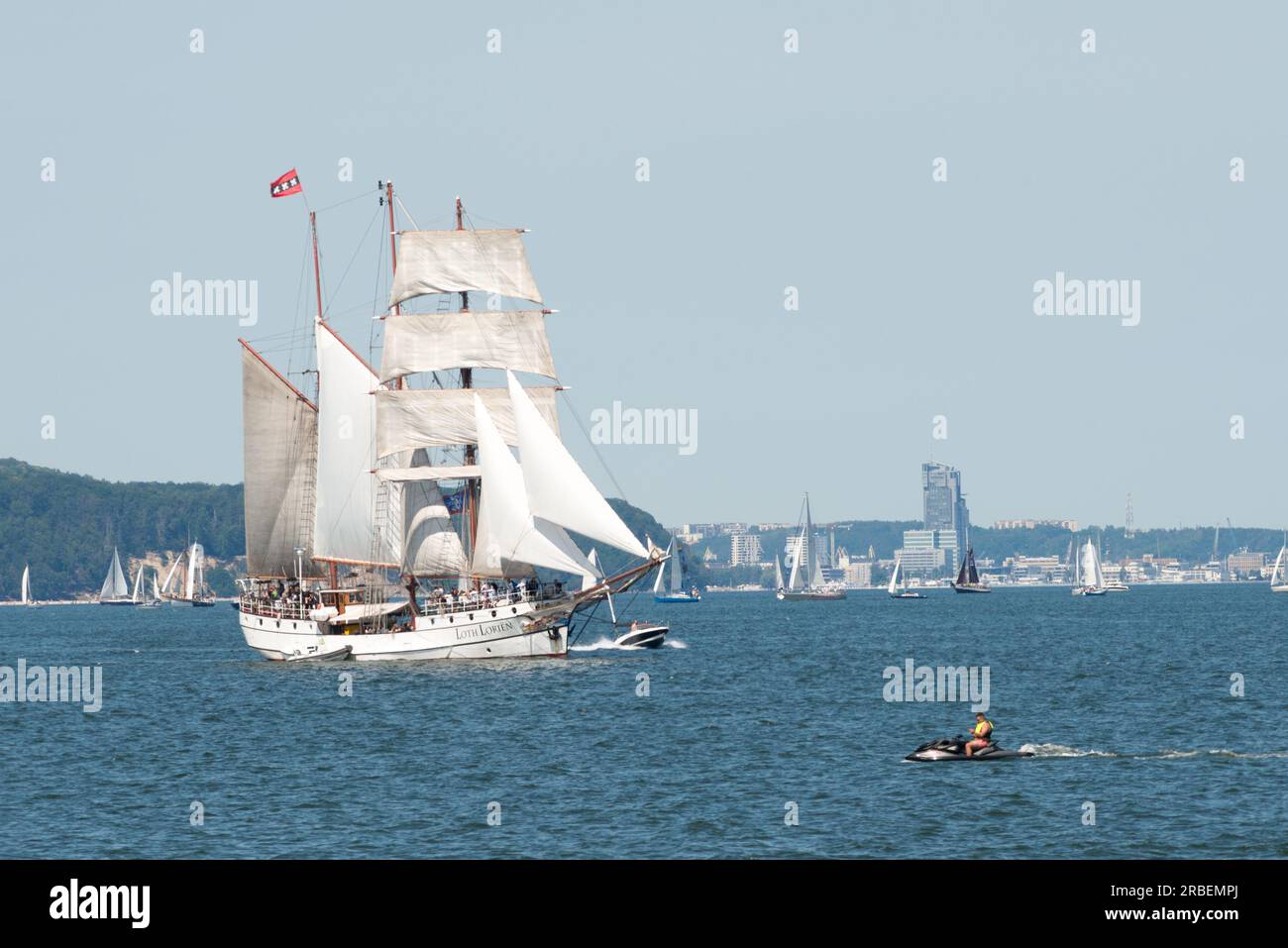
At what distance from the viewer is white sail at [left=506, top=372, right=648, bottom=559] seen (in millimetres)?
85812

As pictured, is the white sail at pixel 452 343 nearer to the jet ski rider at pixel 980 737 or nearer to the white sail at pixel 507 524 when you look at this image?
the white sail at pixel 507 524

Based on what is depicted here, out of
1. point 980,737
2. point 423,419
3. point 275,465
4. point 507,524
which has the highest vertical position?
point 423,419

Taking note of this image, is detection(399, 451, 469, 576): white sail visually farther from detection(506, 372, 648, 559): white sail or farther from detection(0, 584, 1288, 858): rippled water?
detection(506, 372, 648, 559): white sail

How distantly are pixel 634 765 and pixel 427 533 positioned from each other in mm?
46800

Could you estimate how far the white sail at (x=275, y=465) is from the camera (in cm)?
10075

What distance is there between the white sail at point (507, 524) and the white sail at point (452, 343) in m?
5.60

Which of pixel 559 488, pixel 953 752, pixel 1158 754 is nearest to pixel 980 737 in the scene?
pixel 953 752

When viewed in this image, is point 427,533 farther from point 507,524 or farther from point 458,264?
A: point 458,264

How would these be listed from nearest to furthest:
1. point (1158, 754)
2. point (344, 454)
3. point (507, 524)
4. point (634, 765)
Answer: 1. point (634, 765)
2. point (1158, 754)
3. point (507, 524)
4. point (344, 454)

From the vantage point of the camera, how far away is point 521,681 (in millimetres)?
80500

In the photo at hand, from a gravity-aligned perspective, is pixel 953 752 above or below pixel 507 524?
below

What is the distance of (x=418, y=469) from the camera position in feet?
313
